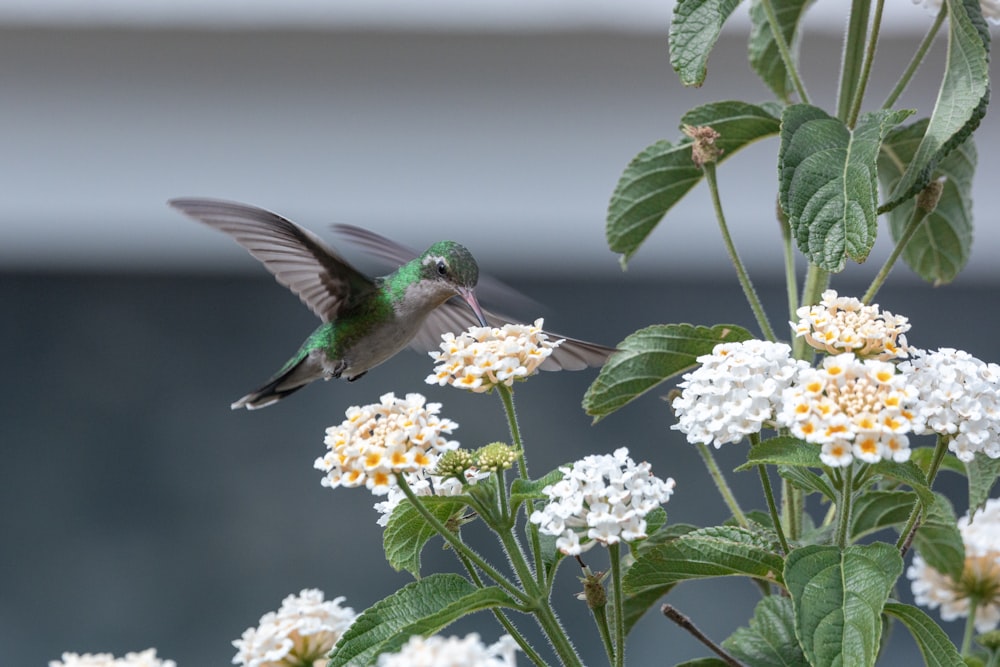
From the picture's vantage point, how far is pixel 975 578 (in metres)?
1.25

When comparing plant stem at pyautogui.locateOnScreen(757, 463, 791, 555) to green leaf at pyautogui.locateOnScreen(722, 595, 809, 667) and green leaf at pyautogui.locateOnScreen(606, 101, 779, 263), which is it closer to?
green leaf at pyautogui.locateOnScreen(722, 595, 809, 667)

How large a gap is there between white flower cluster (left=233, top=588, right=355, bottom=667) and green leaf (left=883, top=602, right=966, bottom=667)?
18.5 inches

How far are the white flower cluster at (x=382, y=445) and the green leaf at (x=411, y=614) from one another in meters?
0.09

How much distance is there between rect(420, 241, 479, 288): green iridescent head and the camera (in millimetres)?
1261

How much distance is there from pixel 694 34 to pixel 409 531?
0.51m

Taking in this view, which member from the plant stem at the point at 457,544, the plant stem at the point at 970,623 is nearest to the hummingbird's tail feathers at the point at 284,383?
the plant stem at the point at 457,544

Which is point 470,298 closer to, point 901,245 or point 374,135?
point 901,245

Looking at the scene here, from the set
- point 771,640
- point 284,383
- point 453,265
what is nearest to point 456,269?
point 453,265

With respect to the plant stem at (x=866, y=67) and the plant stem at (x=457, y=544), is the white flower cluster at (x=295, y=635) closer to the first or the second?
the plant stem at (x=457, y=544)

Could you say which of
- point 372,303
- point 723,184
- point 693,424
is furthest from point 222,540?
point 693,424

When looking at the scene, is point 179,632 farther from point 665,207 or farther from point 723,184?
point 665,207

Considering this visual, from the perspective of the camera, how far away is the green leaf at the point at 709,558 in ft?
2.88

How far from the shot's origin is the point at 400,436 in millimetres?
808

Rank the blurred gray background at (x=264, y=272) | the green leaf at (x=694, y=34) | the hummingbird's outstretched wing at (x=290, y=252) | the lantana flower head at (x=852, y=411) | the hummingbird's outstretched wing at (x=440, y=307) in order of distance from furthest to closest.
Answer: the blurred gray background at (x=264, y=272), the hummingbird's outstretched wing at (x=440, y=307), the hummingbird's outstretched wing at (x=290, y=252), the green leaf at (x=694, y=34), the lantana flower head at (x=852, y=411)
